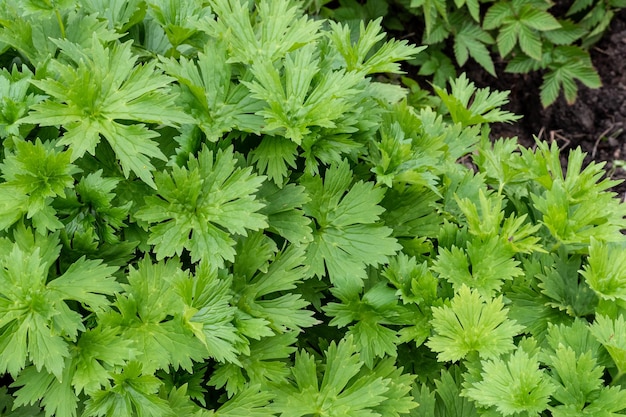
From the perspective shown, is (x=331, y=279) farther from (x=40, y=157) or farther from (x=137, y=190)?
(x=40, y=157)

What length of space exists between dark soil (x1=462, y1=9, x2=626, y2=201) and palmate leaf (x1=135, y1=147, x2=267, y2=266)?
241 centimetres

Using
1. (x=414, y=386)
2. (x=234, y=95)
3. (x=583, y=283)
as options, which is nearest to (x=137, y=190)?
(x=234, y=95)

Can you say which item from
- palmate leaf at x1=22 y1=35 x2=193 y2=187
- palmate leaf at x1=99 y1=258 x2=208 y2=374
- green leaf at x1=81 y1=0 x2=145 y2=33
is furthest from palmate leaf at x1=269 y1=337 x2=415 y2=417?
green leaf at x1=81 y1=0 x2=145 y2=33

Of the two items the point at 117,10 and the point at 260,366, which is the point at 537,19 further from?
the point at 260,366

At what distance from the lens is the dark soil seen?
137 inches

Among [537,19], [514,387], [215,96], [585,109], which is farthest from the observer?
[585,109]

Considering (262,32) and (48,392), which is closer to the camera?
(48,392)

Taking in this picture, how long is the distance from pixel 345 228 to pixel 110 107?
68 cm

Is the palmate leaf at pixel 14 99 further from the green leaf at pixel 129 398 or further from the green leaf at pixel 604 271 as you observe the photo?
the green leaf at pixel 604 271

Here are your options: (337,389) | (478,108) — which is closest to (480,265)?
(337,389)

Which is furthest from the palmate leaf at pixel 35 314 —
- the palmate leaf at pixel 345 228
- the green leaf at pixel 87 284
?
the palmate leaf at pixel 345 228

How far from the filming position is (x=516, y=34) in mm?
3361

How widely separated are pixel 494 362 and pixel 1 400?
1247 mm

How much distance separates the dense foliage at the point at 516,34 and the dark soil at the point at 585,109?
15cm
